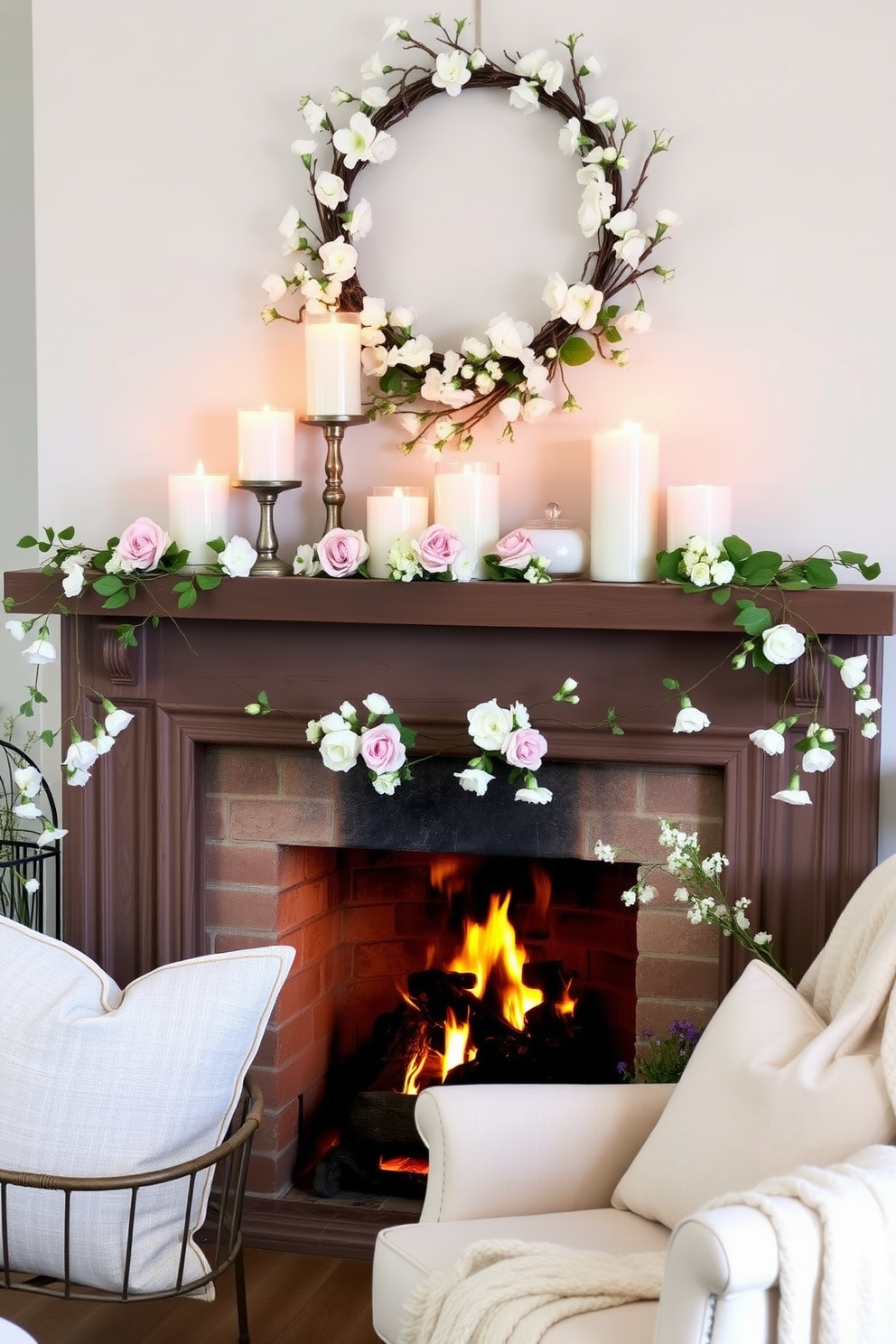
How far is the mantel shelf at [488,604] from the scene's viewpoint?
1999mm

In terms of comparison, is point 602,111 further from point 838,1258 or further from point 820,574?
point 838,1258

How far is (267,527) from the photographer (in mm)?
2332

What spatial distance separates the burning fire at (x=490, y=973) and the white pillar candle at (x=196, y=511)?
0.89m

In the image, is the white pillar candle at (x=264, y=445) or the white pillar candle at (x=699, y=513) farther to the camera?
the white pillar candle at (x=264, y=445)

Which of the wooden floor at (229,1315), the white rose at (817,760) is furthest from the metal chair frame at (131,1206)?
the white rose at (817,760)

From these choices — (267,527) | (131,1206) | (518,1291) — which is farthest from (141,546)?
Answer: (518,1291)

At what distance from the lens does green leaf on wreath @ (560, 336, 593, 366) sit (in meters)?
2.22

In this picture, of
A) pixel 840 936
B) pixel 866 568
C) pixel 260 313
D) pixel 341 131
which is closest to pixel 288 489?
pixel 260 313

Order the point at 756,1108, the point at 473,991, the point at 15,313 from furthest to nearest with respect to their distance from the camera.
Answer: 1. the point at 15,313
2. the point at 473,991
3. the point at 756,1108

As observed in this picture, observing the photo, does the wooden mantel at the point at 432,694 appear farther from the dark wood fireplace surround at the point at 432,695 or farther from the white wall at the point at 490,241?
the white wall at the point at 490,241

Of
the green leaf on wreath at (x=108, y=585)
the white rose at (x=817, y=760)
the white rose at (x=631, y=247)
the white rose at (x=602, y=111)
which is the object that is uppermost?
the white rose at (x=602, y=111)

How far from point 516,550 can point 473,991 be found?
106 centimetres

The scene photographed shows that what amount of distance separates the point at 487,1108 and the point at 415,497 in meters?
0.99

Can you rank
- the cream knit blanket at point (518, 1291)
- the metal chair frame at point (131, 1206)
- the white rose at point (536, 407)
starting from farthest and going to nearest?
the white rose at point (536, 407) < the metal chair frame at point (131, 1206) < the cream knit blanket at point (518, 1291)
